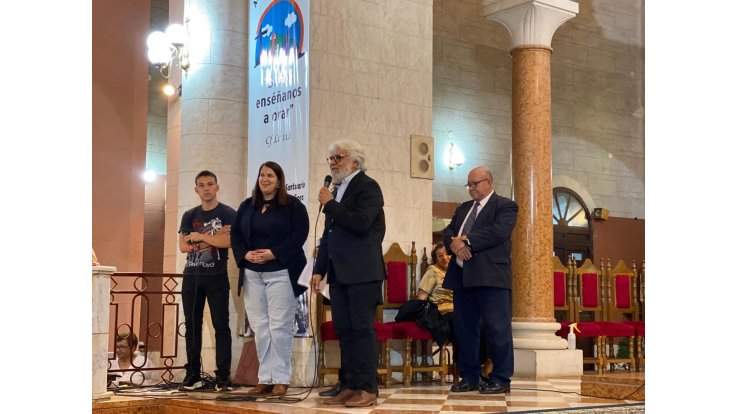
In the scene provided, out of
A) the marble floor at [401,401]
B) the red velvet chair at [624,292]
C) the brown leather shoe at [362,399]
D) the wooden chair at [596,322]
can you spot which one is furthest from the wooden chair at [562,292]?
the brown leather shoe at [362,399]

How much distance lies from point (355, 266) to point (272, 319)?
0.76m

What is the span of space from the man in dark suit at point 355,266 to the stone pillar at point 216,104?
94.2 inches

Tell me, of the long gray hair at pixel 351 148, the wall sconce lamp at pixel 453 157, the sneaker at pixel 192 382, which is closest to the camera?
the long gray hair at pixel 351 148

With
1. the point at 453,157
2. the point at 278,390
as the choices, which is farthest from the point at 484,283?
the point at 453,157

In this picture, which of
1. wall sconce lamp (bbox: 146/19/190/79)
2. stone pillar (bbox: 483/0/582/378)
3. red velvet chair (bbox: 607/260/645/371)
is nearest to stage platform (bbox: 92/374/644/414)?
stone pillar (bbox: 483/0/582/378)

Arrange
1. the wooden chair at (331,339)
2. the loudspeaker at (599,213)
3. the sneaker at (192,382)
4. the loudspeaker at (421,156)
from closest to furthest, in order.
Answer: the sneaker at (192,382), the wooden chair at (331,339), the loudspeaker at (421,156), the loudspeaker at (599,213)

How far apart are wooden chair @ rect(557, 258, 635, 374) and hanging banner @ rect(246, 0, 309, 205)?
3.07 meters

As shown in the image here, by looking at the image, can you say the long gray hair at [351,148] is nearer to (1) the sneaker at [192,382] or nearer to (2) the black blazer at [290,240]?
(2) the black blazer at [290,240]

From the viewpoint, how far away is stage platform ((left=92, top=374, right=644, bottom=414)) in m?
4.58

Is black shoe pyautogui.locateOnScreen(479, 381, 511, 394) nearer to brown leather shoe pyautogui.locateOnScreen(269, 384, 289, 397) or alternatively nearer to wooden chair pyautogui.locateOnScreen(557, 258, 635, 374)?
brown leather shoe pyautogui.locateOnScreen(269, 384, 289, 397)

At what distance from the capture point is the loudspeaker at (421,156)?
709 centimetres

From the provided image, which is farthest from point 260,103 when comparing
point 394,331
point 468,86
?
point 468,86
